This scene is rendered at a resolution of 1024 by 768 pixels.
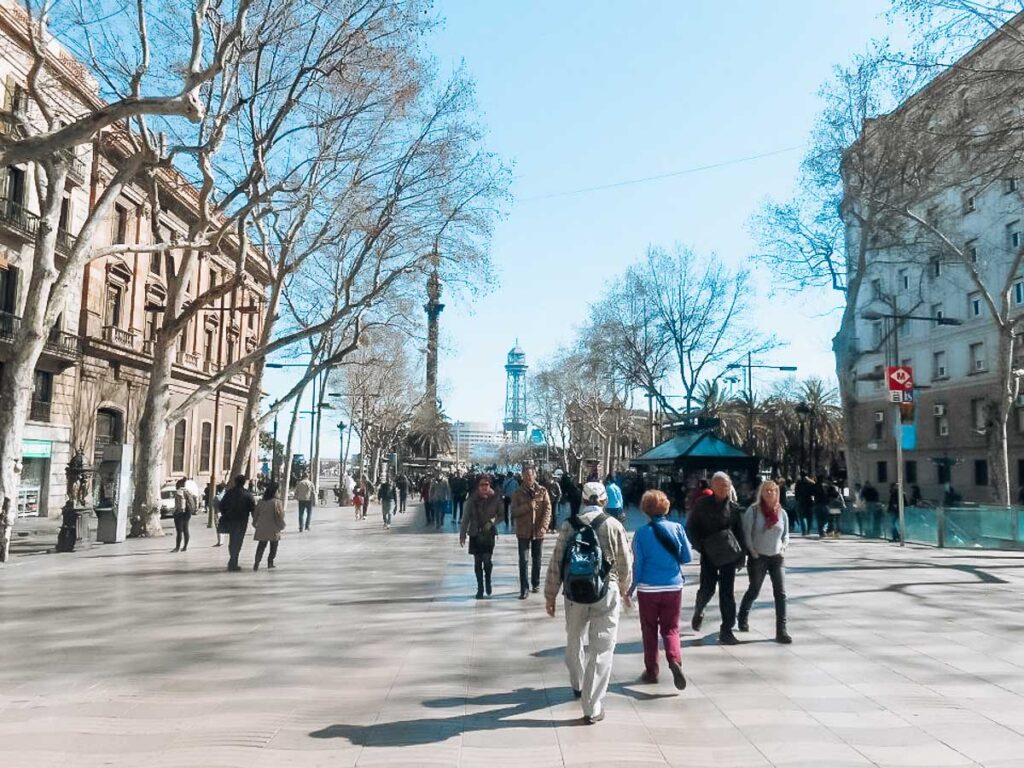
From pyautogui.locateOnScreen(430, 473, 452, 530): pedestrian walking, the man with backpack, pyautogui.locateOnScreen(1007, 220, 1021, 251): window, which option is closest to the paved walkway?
the man with backpack

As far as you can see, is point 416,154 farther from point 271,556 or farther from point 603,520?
point 603,520

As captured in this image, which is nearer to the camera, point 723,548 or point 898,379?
point 723,548

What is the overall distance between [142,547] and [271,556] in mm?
5813

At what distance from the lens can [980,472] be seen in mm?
36750

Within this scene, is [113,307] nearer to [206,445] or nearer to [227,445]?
[206,445]

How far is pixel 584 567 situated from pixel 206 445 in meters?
40.2

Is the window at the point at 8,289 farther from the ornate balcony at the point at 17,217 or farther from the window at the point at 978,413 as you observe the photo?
the window at the point at 978,413

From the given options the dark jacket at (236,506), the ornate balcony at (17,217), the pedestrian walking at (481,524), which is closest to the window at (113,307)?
the ornate balcony at (17,217)

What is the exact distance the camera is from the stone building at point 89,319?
81.6ft

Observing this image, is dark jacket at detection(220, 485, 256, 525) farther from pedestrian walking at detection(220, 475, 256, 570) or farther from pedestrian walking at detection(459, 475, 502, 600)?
pedestrian walking at detection(459, 475, 502, 600)

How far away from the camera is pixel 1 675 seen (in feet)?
21.6

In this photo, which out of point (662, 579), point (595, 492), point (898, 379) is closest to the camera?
point (662, 579)

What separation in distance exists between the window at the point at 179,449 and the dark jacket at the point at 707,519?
33506 mm

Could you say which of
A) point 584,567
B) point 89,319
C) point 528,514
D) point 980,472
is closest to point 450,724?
point 584,567
